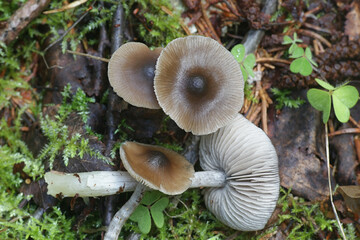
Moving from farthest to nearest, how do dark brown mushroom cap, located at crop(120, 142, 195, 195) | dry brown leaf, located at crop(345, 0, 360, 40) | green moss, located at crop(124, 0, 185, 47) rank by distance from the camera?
1. dry brown leaf, located at crop(345, 0, 360, 40)
2. green moss, located at crop(124, 0, 185, 47)
3. dark brown mushroom cap, located at crop(120, 142, 195, 195)

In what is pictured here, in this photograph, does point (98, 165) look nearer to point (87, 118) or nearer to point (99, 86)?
point (87, 118)

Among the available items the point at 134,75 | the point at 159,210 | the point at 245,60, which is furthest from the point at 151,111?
the point at 245,60

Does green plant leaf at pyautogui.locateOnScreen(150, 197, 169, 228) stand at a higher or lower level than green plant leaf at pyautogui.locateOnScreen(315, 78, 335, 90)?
lower

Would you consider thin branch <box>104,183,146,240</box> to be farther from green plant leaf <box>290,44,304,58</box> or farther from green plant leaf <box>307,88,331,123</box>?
green plant leaf <box>290,44,304,58</box>

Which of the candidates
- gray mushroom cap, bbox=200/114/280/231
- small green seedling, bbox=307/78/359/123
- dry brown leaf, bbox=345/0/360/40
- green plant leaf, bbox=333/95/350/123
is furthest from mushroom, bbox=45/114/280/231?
dry brown leaf, bbox=345/0/360/40

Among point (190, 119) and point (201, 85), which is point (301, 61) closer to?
point (201, 85)

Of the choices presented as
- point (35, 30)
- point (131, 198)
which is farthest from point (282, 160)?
point (35, 30)

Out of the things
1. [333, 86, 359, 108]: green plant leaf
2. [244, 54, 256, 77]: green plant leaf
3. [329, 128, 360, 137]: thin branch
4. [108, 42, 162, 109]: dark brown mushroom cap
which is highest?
[108, 42, 162, 109]: dark brown mushroom cap

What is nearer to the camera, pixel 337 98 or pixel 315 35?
pixel 337 98
